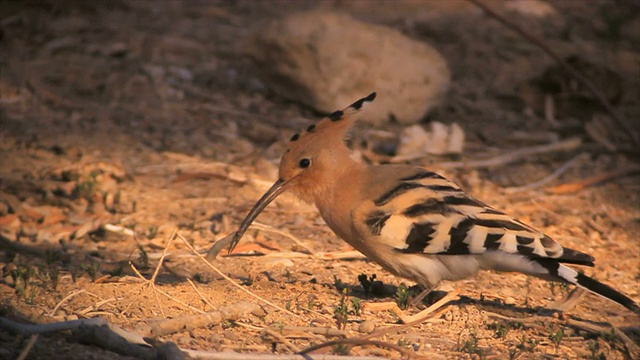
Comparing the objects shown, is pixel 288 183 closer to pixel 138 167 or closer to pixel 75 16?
pixel 138 167

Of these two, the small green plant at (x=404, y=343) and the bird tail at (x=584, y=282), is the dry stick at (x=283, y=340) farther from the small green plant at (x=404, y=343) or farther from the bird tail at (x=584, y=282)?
the bird tail at (x=584, y=282)

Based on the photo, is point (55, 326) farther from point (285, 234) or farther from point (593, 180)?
point (593, 180)

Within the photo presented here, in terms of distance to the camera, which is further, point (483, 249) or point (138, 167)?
point (138, 167)

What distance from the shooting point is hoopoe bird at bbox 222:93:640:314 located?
12.2 ft

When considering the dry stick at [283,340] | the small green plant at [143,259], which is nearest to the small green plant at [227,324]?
the dry stick at [283,340]

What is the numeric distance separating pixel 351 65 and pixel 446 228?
297 cm

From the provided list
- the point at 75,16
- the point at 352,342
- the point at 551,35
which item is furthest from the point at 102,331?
the point at 551,35

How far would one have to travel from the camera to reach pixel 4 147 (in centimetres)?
591

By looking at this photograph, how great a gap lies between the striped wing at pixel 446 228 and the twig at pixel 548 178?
1.98 m

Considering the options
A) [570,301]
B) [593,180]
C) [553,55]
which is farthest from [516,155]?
[570,301]

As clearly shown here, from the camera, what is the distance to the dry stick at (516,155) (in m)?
6.13

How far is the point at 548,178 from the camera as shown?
6.00 m

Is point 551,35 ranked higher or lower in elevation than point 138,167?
higher

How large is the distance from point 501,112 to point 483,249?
3.55 metres
